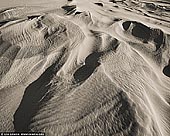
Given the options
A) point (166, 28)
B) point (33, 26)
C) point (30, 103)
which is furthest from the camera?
point (166, 28)

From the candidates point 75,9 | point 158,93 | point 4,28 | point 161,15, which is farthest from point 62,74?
point 161,15

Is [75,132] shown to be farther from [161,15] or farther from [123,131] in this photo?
[161,15]

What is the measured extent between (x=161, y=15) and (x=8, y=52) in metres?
1.82

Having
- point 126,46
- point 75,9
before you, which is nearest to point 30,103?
point 126,46

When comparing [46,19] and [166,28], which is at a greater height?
[46,19]

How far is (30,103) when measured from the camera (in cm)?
136

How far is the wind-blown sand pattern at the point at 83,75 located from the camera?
124 centimetres

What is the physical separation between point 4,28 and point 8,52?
35cm

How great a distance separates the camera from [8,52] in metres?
1.72

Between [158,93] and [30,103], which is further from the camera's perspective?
[158,93]

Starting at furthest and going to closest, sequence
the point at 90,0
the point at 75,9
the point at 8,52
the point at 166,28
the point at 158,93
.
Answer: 1. the point at 90,0
2. the point at 75,9
3. the point at 166,28
4. the point at 8,52
5. the point at 158,93

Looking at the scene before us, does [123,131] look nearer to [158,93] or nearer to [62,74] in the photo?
[158,93]

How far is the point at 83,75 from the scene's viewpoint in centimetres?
152

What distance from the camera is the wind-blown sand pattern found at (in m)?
1.24
